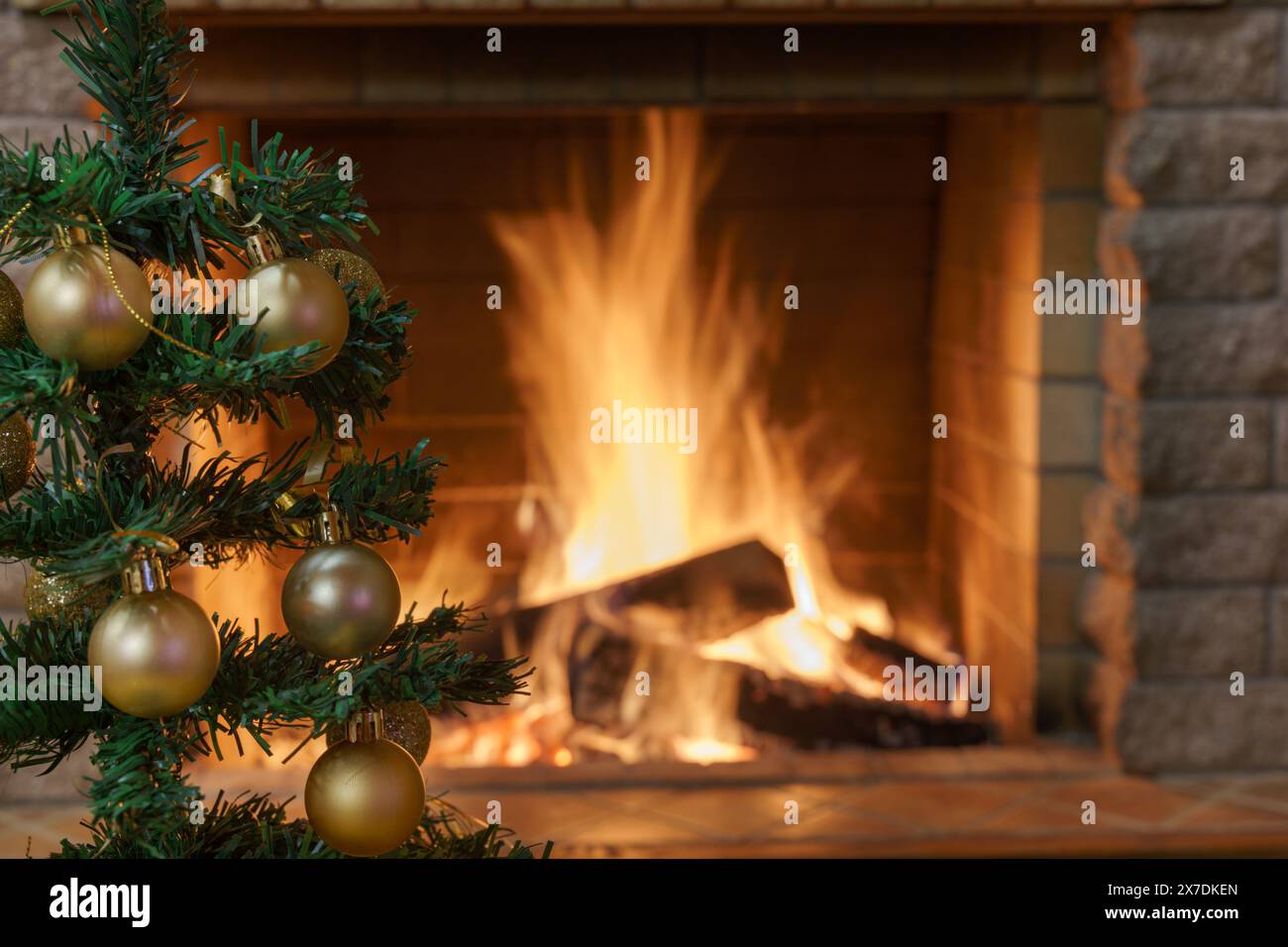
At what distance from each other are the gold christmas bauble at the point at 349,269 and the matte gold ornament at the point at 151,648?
0.96 feet

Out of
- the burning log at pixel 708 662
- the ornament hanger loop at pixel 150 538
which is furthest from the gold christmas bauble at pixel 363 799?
the burning log at pixel 708 662

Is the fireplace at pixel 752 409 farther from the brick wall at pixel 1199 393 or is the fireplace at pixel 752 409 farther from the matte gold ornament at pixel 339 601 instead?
the matte gold ornament at pixel 339 601

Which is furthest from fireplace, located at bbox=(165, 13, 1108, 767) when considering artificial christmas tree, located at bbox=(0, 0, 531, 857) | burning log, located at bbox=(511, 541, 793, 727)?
artificial christmas tree, located at bbox=(0, 0, 531, 857)

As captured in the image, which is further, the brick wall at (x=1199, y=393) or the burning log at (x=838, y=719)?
the burning log at (x=838, y=719)

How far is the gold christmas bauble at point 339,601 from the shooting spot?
3.40 feet

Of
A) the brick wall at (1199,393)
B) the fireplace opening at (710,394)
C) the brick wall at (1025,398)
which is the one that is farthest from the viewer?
the fireplace opening at (710,394)

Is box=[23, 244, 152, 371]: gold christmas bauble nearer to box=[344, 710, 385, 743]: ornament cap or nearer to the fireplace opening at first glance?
box=[344, 710, 385, 743]: ornament cap

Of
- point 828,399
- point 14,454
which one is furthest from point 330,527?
point 828,399

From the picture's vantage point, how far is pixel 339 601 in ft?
3.40

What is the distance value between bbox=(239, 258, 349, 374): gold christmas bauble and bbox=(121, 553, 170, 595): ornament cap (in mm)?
176

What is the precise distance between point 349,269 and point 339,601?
0.98 feet

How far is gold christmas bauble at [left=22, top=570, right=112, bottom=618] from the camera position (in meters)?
1.11

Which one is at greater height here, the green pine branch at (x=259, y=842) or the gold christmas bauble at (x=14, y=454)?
the gold christmas bauble at (x=14, y=454)

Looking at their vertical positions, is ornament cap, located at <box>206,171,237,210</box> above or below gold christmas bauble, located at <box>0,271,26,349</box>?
above
